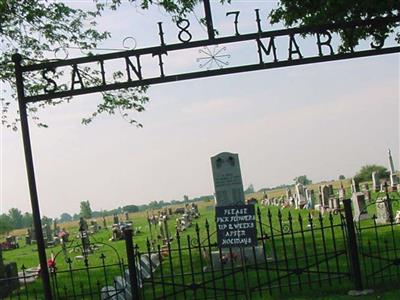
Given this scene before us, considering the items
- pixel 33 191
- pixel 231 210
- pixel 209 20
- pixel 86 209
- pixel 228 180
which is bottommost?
pixel 86 209

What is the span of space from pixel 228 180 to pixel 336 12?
461cm

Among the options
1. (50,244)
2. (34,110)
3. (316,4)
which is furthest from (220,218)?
(50,244)

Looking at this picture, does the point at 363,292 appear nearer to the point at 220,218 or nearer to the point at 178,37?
the point at 220,218

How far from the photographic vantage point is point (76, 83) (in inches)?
287

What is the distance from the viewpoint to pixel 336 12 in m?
12.4

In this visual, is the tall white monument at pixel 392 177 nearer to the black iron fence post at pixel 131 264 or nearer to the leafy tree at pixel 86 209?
the black iron fence post at pixel 131 264

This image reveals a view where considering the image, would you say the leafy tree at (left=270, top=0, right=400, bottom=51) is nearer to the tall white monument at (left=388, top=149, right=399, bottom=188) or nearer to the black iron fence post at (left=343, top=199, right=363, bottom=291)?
the black iron fence post at (left=343, top=199, right=363, bottom=291)

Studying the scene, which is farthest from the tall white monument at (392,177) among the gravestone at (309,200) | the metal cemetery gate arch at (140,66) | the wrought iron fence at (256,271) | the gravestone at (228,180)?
the metal cemetery gate arch at (140,66)

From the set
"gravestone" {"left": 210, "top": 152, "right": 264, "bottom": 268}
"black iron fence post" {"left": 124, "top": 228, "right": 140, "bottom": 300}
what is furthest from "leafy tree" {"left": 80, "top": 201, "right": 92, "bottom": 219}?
"black iron fence post" {"left": 124, "top": 228, "right": 140, "bottom": 300}

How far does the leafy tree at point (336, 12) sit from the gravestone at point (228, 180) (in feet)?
11.1

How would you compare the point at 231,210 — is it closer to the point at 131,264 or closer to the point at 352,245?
the point at 131,264

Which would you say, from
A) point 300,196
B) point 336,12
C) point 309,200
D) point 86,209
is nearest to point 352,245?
point 336,12

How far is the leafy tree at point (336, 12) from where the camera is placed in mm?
11828

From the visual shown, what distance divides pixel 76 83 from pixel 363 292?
16.4 ft
